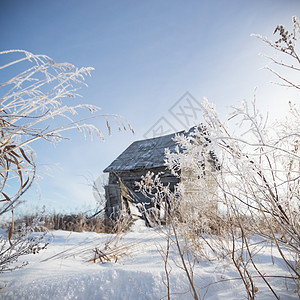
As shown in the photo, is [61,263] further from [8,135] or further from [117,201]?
[117,201]

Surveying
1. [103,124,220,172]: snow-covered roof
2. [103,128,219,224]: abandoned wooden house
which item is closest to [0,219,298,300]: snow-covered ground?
[103,128,219,224]: abandoned wooden house

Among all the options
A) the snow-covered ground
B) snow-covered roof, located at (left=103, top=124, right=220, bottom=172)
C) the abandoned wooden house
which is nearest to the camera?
the snow-covered ground

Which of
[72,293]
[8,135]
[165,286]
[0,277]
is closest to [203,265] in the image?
[165,286]

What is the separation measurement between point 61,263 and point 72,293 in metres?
0.64

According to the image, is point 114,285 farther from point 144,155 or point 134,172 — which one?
point 144,155

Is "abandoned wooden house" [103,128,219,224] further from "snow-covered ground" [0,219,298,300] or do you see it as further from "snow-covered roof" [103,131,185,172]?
"snow-covered ground" [0,219,298,300]

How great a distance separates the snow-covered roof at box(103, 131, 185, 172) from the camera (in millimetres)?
7414

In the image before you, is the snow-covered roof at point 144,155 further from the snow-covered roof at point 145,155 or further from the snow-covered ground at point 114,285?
the snow-covered ground at point 114,285

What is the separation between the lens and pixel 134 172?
7.80m

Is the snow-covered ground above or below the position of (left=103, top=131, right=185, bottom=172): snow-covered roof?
below

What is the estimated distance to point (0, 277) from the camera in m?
1.19

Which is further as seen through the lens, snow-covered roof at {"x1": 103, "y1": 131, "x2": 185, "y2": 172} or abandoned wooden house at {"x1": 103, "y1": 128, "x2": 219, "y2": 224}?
snow-covered roof at {"x1": 103, "y1": 131, "x2": 185, "y2": 172}

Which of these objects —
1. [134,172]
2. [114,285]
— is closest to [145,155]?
[134,172]

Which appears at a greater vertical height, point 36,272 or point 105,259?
point 36,272
